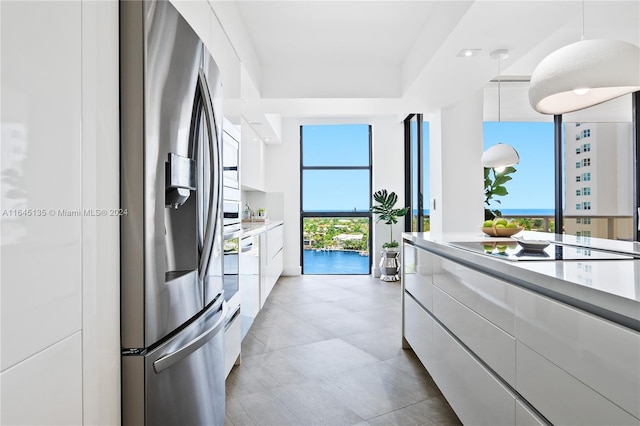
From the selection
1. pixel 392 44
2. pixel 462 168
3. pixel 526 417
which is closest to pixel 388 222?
pixel 462 168

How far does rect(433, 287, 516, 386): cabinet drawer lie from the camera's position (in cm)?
130

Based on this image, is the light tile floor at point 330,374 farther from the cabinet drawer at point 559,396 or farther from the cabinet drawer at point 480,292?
the cabinet drawer at point 559,396

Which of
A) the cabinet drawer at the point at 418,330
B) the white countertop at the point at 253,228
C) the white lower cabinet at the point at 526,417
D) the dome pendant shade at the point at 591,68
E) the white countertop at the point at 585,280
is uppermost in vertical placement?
the dome pendant shade at the point at 591,68

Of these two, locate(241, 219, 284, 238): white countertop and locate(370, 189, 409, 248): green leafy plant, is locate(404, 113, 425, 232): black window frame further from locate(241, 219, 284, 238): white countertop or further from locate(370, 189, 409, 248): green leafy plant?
locate(241, 219, 284, 238): white countertop

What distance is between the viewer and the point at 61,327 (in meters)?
0.78

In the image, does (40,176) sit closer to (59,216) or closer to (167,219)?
(59,216)

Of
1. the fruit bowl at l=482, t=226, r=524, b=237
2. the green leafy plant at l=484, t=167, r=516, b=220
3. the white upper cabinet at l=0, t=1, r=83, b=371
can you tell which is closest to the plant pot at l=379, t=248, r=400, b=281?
the green leafy plant at l=484, t=167, r=516, b=220

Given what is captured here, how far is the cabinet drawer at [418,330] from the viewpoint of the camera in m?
2.24

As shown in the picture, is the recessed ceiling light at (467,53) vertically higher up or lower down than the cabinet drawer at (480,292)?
higher up

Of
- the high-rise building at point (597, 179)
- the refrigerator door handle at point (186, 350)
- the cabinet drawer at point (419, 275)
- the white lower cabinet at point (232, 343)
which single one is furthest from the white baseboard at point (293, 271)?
the refrigerator door handle at point (186, 350)

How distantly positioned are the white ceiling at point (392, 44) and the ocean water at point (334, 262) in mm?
2814

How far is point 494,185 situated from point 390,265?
189 centimetres

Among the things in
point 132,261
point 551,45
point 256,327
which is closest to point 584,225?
point 551,45

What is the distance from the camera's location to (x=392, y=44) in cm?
313
